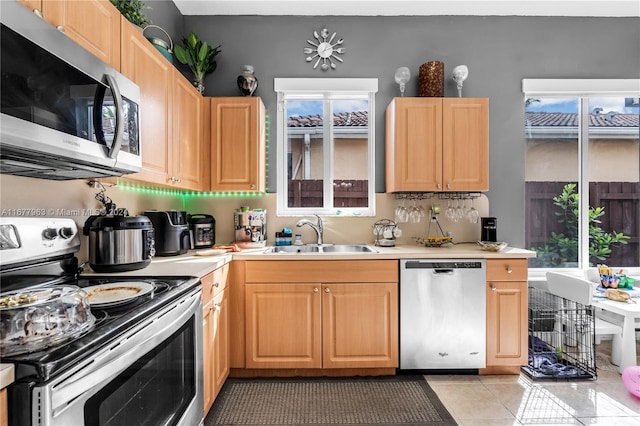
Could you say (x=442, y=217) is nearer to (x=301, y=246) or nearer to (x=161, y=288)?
(x=301, y=246)

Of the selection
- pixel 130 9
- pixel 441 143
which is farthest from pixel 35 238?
pixel 441 143

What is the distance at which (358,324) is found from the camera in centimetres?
227

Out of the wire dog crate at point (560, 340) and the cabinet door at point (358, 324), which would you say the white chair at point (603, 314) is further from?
the cabinet door at point (358, 324)

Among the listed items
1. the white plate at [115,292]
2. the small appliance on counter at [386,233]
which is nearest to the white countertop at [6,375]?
the white plate at [115,292]

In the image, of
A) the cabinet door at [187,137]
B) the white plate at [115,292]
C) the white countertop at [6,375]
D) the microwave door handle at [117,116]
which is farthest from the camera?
the cabinet door at [187,137]

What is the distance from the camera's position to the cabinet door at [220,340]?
1912mm

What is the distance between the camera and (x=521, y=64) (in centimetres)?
298

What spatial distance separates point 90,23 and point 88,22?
0.02 meters

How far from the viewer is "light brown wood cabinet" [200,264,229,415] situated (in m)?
1.76

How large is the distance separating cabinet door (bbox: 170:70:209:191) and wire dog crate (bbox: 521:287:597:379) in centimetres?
266

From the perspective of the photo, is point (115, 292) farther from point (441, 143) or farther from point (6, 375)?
point (441, 143)

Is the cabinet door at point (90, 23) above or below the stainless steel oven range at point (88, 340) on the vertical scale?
above

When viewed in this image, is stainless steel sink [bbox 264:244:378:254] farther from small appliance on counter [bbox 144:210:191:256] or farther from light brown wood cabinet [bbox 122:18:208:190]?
light brown wood cabinet [bbox 122:18:208:190]

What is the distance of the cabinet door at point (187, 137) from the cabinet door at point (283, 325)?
866 millimetres
